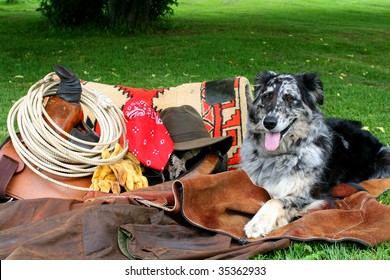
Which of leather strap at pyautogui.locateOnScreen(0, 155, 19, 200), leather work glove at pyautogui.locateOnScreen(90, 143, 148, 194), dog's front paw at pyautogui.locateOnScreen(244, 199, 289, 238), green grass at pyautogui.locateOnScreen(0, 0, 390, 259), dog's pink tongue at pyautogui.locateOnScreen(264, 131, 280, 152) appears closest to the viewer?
dog's front paw at pyautogui.locateOnScreen(244, 199, 289, 238)

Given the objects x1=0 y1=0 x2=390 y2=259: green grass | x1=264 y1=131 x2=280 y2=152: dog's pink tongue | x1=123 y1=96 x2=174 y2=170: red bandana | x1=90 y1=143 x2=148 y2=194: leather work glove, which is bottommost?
x1=0 y1=0 x2=390 y2=259: green grass

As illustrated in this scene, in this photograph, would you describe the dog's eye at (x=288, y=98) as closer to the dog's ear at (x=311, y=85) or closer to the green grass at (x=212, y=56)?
the dog's ear at (x=311, y=85)

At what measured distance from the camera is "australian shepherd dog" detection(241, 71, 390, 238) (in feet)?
14.7

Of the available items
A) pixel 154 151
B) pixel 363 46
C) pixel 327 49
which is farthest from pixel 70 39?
pixel 154 151

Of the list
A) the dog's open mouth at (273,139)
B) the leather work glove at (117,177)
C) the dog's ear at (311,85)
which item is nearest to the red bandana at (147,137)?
the leather work glove at (117,177)

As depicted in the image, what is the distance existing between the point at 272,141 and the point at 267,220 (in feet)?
2.51

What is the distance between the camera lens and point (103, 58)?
1251 cm

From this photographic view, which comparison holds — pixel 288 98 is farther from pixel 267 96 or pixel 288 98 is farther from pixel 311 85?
pixel 311 85

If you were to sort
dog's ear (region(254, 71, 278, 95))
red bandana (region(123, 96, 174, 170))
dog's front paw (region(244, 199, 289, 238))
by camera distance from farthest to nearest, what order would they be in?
red bandana (region(123, 96, 174, 170))
dog's ear (region(254, 71, 278, 95))
dog's front paw (region(244, 199, 289, 238))

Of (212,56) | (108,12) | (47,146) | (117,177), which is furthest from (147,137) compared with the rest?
(108,12)

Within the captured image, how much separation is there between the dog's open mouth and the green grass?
108cm

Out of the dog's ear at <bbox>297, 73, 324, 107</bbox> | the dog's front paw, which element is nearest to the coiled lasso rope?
the dog's front paw

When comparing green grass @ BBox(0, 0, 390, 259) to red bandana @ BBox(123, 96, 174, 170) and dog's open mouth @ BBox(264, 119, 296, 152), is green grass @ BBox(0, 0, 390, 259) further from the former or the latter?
red bandana @ BBox(123, 96, 174, 170)

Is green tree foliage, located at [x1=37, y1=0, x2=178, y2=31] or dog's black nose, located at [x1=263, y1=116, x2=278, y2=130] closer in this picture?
dog's black nose, located at [x1=263, y1=116, x2=278, y2=130]
